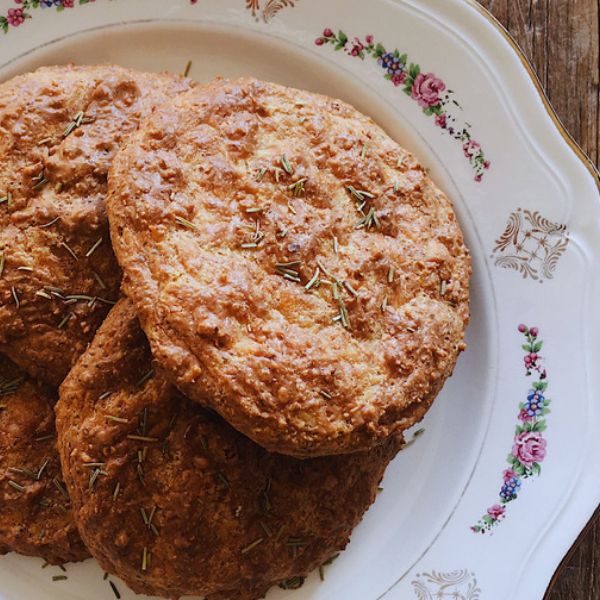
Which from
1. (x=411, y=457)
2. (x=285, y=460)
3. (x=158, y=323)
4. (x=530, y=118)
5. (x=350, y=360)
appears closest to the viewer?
(x=158, y=323)

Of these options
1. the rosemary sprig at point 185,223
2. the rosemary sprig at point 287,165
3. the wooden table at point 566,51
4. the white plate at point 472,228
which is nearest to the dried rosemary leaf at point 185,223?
the rosemary sprig at point 185,223

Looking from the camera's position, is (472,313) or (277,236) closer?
(277,236)

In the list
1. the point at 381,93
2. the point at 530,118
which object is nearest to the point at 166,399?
the point at 381,93

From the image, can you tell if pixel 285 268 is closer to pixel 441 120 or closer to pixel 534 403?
pixel 441 120

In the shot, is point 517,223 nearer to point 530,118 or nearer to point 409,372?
point 530,118

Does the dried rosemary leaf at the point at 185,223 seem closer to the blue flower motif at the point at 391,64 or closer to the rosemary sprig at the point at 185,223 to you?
the rosemary sprig at the point at 185,223

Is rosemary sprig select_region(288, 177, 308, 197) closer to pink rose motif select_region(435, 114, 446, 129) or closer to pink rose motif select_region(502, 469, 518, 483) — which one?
pink rose motif select_region(435, 114, 446, 129)

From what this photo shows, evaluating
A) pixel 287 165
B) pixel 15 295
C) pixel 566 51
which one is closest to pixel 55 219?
pixel 15 295

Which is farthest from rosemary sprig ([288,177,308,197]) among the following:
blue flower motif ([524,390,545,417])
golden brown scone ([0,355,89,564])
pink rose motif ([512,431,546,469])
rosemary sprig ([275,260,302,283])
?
→ pink rose motif ([512,431,546,469])
